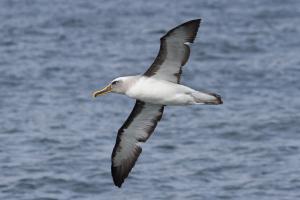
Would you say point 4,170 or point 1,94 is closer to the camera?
point 4,170

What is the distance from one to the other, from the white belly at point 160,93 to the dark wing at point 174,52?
0.20 metres

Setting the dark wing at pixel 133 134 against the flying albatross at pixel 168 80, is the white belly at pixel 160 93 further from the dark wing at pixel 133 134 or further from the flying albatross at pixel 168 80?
the dark wing at pixel 133 134

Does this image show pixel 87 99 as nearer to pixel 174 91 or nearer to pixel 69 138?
pixel 69 138

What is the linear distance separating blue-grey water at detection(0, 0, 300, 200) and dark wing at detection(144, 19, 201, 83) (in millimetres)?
4343

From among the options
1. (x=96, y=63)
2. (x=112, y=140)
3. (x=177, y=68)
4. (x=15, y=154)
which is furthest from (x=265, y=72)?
(x=177, y=68)

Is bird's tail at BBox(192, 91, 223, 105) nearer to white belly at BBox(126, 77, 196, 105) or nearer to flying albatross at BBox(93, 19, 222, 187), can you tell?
flying albatross at BBox(93, 19, 222, 187)

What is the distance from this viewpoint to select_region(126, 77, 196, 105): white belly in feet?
43.3

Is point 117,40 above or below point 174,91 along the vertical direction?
below

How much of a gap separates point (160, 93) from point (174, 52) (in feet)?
1.97

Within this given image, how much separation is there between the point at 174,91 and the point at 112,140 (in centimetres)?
774

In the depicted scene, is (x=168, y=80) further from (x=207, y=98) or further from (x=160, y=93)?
(x=207, y=98)

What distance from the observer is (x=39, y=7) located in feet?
111

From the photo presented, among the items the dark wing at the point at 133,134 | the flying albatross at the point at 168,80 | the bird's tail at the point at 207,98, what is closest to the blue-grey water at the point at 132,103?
the dark wing at the point at 133,134

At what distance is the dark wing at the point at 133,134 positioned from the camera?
47.3 ft
